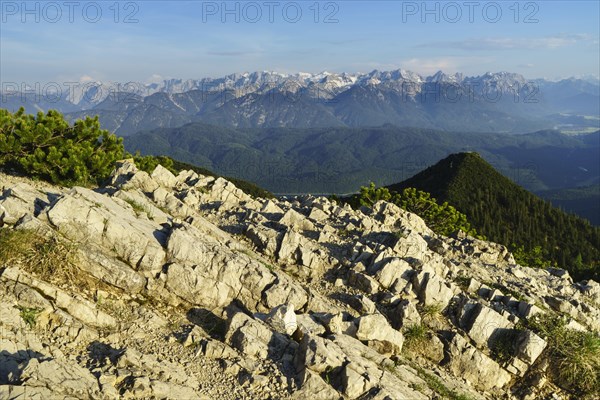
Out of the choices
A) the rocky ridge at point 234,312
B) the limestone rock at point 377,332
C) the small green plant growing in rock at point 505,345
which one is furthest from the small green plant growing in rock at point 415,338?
the small green plant growing in rock at point 505,345

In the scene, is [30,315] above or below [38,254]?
below

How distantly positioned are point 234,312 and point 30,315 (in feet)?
20.7

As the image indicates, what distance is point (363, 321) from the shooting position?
1515 cm

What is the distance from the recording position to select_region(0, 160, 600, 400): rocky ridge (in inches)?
448

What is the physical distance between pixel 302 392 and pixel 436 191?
444 ft

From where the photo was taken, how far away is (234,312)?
15062 millimetres

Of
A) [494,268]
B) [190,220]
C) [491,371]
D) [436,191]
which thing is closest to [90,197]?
[190,220]

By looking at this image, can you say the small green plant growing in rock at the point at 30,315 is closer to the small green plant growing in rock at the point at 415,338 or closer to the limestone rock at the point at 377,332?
the limestone rock at the point at 377,332

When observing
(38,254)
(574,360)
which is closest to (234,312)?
(38,254)

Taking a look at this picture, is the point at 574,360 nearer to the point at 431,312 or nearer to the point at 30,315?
the point at 431,312

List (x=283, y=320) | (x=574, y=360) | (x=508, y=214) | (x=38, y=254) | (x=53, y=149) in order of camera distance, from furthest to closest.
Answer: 1. (x=508, y=214)
2. (x=53, y=149)
3. (x=574, y=360)
4. (x=283, y=320)
5. (x=38, y=254)

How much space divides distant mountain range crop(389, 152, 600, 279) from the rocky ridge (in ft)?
348

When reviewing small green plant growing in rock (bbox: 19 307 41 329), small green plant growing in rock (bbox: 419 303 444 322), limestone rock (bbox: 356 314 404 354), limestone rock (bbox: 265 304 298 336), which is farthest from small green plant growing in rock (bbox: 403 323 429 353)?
small green plant growing in rock (bbox: 19 307 41 329)

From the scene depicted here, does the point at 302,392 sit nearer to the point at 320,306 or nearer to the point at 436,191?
the point at 320,306
